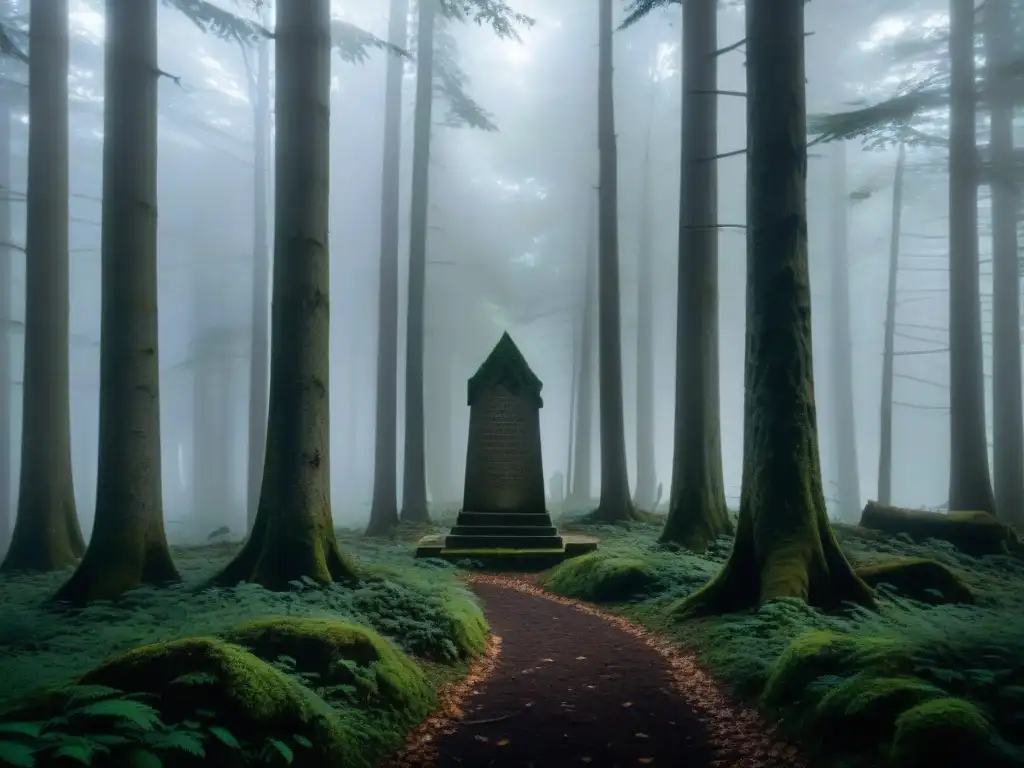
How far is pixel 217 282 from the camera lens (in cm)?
3388

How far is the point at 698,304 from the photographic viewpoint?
11305 millimetres

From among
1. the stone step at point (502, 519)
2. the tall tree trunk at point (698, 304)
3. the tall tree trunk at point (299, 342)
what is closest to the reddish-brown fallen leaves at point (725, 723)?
the tall tree trunk at point (299, 342)

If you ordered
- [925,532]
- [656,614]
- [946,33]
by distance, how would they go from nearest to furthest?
[656,614], [925,532], [946,33]

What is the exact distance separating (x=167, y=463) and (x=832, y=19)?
4644 cm

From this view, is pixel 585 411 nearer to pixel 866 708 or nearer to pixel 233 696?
pixel 866 708

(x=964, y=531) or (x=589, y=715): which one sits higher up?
(x=964, y=531)

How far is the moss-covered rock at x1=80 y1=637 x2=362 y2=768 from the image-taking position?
3270 millimetres

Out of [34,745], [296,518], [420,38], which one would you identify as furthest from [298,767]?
[420,38]

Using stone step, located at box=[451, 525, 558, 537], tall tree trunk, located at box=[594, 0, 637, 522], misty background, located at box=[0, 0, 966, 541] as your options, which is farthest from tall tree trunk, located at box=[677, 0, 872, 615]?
misty background, located at box=[0, 0, 966, 541]

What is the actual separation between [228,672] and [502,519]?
9049mm

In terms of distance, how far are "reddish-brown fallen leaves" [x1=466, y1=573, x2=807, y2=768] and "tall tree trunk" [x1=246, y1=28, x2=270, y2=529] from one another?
15.6 m

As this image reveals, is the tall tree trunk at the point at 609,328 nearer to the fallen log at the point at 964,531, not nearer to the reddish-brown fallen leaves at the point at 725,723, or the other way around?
the fallen log at the point at 964,531

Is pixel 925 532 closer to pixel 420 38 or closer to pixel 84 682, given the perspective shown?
pixel 84 682

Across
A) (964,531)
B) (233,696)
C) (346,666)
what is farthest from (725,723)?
(964,531)
